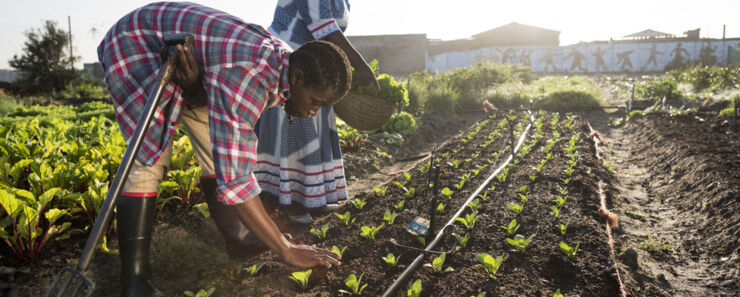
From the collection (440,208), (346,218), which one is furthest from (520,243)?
(346,218)

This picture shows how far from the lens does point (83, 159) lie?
287 cm

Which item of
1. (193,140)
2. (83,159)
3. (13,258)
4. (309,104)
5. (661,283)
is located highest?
(309,104)

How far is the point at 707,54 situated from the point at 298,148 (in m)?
25.8

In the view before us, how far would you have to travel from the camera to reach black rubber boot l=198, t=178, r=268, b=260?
7.75 feet

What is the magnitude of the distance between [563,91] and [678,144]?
17.5 ft

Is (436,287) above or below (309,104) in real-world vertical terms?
below

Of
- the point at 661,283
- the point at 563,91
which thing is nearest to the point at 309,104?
the point at 661,283

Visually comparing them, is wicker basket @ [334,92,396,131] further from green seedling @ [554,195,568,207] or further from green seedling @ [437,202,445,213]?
green seedling @ [554,195,568,207]

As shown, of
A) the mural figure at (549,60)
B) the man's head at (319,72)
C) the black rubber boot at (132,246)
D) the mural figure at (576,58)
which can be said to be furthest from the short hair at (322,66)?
the mural figure at (576,58)

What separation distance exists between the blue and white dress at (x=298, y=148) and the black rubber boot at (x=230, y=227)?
505 mm

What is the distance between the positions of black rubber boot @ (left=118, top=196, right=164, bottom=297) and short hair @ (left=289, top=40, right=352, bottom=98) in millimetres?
863

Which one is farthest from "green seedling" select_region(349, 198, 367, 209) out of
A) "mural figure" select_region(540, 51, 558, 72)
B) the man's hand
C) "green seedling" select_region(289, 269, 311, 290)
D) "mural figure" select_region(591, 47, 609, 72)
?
"mural figure" select_region(591, 47, 609, 72)

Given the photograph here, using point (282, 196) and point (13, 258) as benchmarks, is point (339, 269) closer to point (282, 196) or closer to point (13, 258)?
point (282, 196)

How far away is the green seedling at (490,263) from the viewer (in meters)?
2.17
